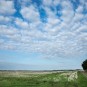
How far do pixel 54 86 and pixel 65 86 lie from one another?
1.57 meters

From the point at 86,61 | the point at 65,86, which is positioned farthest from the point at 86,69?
the point at 65,86

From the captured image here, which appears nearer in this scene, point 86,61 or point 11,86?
point 11,86

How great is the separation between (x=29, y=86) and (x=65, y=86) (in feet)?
16.2

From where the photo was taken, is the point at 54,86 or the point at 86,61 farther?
the point at 86,61

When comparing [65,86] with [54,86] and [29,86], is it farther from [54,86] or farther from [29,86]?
[29,86]

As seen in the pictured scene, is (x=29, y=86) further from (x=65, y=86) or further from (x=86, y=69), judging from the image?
(x=86, y=69)

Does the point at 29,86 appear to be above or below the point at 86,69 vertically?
below

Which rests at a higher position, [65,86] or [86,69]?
[86,69]

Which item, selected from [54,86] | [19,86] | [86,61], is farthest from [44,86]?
[86,61]

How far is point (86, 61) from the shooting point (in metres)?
113

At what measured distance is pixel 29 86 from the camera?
101 ft

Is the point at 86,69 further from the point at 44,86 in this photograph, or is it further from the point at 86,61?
the point at 44,86

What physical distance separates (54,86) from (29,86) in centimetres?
346

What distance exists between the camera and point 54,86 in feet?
99.1
